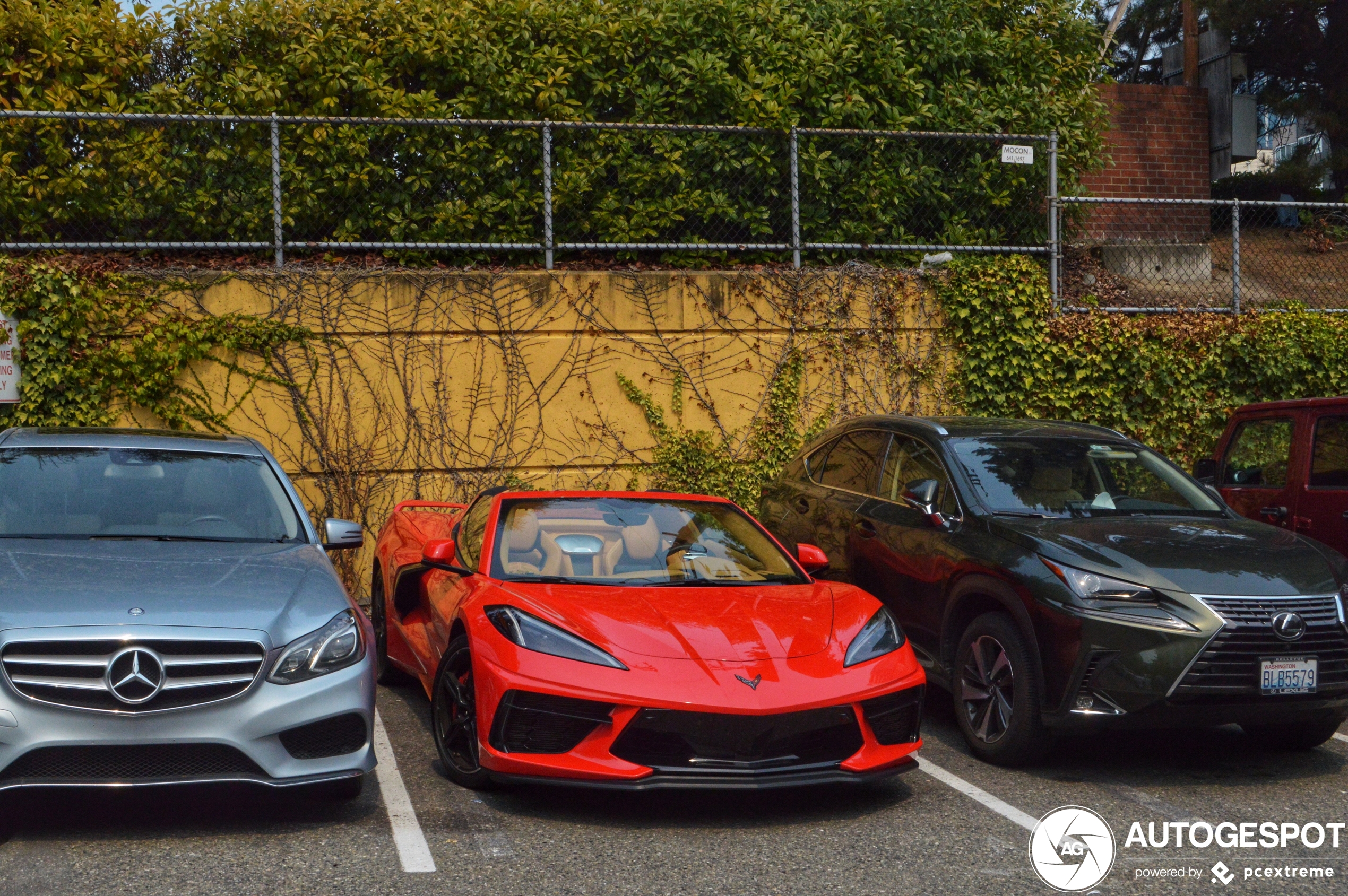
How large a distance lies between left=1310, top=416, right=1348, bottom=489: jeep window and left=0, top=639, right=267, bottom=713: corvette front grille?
6.23 meters

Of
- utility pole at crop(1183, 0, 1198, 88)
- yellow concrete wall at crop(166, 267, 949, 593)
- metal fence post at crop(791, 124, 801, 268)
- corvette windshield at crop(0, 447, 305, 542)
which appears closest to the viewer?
corvette windshield at crop(0, 447, 305, 542)

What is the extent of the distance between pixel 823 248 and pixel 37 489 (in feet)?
24.1

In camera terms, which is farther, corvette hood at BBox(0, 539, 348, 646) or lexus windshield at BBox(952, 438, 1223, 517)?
lexus windshield at BBox(952, 438, 1223, 517)

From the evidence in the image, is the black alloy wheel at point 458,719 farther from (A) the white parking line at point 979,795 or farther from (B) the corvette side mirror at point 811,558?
(A) the white parking line at point 979,795

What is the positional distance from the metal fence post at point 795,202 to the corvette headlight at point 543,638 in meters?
6.55

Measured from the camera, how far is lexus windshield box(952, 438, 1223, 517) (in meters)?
6.75

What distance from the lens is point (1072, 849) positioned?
484 cm

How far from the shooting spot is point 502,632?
526 cm

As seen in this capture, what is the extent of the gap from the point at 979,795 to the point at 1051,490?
197cm

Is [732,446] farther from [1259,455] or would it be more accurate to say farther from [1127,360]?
[1259,455]

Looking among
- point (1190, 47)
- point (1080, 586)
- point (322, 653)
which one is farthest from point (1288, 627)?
point (1190, 47)

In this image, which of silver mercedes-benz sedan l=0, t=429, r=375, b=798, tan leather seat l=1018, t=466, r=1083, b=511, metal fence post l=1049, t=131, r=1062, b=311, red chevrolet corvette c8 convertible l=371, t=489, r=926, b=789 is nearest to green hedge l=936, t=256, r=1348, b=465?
metal fence post l=1049, t=131, r=1062, b=311

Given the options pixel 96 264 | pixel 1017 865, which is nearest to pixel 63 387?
pixel 96 264

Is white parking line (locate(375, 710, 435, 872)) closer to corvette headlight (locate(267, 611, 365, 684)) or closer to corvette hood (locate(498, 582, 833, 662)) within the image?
corvette headlight (locate(267, 611, 365, 684))
